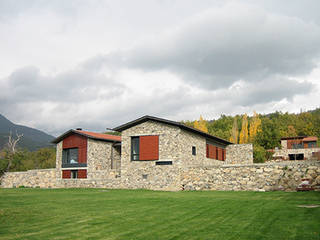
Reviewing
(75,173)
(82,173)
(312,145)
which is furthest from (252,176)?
(312,145)

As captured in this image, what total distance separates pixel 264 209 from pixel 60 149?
88.9 ft

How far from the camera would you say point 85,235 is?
7648 mm

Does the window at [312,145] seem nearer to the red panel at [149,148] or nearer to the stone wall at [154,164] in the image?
the stone wall at [154,164]

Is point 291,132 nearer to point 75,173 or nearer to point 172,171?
point 172,171

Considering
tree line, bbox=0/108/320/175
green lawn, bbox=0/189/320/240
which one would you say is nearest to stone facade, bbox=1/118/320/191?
green lawn, bbox=0/189/320/240

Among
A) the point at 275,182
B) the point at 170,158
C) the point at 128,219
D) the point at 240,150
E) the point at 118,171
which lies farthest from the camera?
the point at 240,150

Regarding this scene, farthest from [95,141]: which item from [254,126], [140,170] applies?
[254,126]

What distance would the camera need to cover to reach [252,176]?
20.7 meters

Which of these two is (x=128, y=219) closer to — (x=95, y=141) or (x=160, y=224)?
(x=160, y=224)

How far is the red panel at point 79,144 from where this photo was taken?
31.5 metres

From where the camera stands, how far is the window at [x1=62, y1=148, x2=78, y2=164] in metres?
32.5

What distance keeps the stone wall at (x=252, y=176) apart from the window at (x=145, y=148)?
10.5ft

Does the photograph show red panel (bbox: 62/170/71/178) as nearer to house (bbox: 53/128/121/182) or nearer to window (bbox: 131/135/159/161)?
house (bbox: 53/128/121/182)

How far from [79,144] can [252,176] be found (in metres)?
18.5
